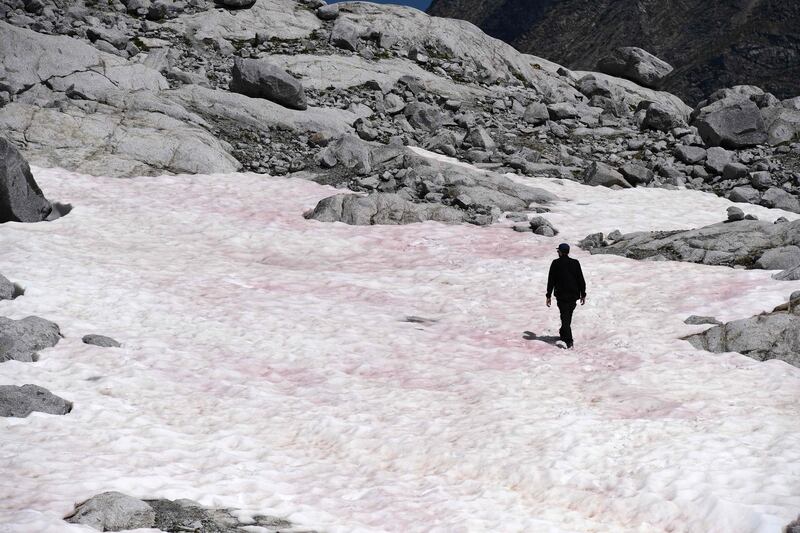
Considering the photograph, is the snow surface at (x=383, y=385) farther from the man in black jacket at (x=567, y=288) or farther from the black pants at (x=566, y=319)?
the man in black jacket at (x=567, y=288)

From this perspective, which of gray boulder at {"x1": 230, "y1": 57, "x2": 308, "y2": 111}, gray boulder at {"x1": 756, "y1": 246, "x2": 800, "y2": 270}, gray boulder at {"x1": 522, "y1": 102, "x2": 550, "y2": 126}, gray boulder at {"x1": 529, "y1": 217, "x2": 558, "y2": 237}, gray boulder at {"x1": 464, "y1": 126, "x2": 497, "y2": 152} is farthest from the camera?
gray boulder at {"x1": 522, "y1": 102, "x2": 550, "y2": 126}

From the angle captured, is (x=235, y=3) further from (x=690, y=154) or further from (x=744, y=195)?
(x=744, y=195)

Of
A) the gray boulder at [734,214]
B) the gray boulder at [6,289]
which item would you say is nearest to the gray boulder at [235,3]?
the gray boulder at [734,214]

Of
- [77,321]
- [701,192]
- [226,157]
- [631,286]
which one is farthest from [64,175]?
[701,192]

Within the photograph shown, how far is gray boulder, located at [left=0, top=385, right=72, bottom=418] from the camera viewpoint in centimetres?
1534

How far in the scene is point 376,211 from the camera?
109ft

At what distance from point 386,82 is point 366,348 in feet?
118

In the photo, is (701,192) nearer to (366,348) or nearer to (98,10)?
(366,348)

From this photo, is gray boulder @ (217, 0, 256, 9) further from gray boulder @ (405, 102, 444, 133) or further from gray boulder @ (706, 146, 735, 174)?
gray boulder @ (706, 146, 735, 174)

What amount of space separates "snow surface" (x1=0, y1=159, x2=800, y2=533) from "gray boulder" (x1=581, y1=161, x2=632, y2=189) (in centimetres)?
1071

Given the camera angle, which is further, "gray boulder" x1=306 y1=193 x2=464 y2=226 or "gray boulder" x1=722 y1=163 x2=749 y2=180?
"gray boulder" x1=722 y1=163 x2=749 y2=180

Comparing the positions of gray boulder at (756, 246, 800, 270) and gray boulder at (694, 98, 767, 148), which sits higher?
gray boulder at (694, 98, 767, 148)

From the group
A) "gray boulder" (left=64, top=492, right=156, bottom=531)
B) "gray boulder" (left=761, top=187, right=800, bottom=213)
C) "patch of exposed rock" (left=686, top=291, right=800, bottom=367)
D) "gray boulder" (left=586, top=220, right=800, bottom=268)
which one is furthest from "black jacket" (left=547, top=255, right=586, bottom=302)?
"gray boulder" (left=761, top=187, right=800, bottom=213)

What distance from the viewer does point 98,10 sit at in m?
57.9
